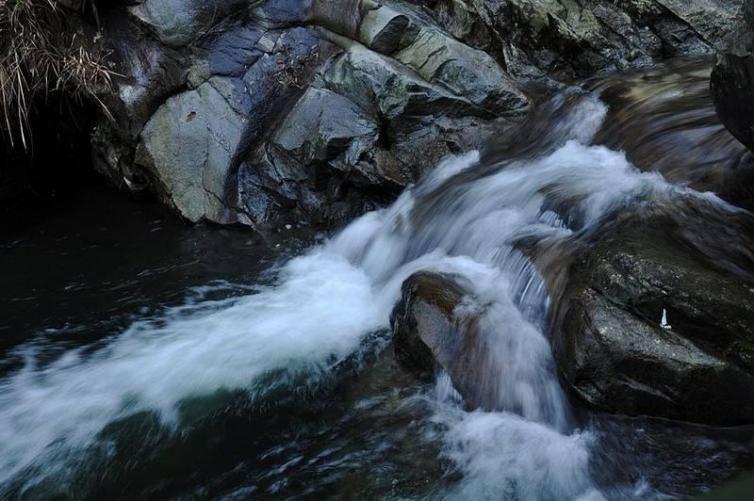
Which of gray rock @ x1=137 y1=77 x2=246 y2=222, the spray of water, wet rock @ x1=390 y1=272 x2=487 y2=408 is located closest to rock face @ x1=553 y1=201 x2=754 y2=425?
the spray of water

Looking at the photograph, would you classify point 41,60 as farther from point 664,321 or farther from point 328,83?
point 664,321

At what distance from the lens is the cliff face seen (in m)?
6.49

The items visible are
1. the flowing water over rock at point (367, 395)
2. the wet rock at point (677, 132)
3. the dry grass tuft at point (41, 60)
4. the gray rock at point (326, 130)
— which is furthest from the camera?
the dry grass tuft at point (41, 60)

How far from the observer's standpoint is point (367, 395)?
398 cm

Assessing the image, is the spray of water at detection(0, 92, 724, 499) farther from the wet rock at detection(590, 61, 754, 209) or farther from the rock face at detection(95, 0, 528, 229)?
the rock face at detection(95, 0, 528, 229)

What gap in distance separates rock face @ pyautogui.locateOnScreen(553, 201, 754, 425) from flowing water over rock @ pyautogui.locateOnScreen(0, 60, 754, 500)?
14 centimetres

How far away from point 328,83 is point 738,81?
4.19m

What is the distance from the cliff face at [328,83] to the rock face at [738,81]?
9.33 feet

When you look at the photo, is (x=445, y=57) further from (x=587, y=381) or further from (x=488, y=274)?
(x=587, y=381)

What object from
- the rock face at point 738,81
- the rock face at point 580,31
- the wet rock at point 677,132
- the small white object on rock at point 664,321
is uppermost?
the rock face at point 580,31

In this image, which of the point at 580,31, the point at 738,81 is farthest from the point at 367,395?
the point at 580,31

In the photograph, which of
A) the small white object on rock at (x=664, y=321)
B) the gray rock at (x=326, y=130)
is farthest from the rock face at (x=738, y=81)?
the gray rock at (x=326, y=130)

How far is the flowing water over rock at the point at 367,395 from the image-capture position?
3.29 metres

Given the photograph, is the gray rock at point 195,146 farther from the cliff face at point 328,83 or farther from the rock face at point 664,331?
the rock face at point 664,331
